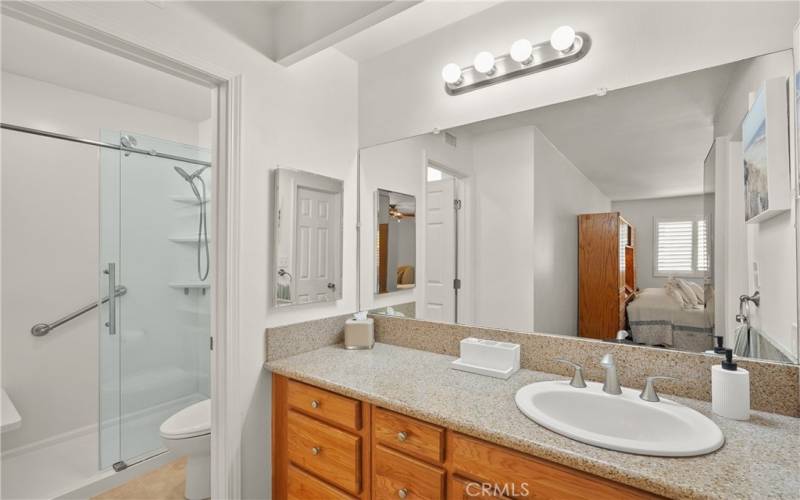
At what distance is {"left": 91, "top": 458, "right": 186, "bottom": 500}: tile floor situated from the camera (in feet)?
6.53

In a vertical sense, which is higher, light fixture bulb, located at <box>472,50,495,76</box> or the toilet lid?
light fixture bulb, located at <box>472,50,495,76</box>

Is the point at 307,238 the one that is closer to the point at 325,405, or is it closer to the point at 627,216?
the point at 325,405

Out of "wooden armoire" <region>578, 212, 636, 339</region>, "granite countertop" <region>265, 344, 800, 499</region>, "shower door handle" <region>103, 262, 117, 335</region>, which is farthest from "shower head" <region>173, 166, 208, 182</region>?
"wooden armoire" <region>578, 212, 636, 339</region>

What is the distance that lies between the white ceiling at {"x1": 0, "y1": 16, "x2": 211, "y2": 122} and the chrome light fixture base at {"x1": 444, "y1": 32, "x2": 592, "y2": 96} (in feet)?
5.50

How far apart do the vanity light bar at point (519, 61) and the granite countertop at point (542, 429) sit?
3.98ft

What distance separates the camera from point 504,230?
159 centimetres

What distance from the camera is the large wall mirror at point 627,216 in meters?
1.09

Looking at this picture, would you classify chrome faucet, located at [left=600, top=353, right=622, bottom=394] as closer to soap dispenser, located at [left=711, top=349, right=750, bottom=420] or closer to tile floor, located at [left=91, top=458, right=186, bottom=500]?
soap dispenser, located at [left=711, top=349, right=750, bottom=420]

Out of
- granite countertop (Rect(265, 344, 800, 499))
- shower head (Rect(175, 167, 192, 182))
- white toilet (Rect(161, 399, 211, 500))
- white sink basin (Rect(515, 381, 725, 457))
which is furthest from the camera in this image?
shower head (Rect(175, 167, 192, 182))

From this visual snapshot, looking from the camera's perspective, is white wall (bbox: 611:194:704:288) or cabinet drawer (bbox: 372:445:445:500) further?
white wall (bbox: 611:194:704:288)

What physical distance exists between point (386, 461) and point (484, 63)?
1572 millimetres

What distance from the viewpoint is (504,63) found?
1.55 metres

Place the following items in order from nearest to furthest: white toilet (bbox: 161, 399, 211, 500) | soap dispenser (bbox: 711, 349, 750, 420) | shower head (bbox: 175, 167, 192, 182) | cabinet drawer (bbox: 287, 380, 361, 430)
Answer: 1. soap dispenser (bbox: 711, 349, 750, 420)
2. cabinet drawer (bbox: 287, 380, 361, 430)
3. white toilet (bbox: 161, 399, 211, 500)
4. shower head (bbox: 175, 167, 192, 182)

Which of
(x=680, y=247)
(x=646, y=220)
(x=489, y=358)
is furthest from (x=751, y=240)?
(x=489, y=358)
